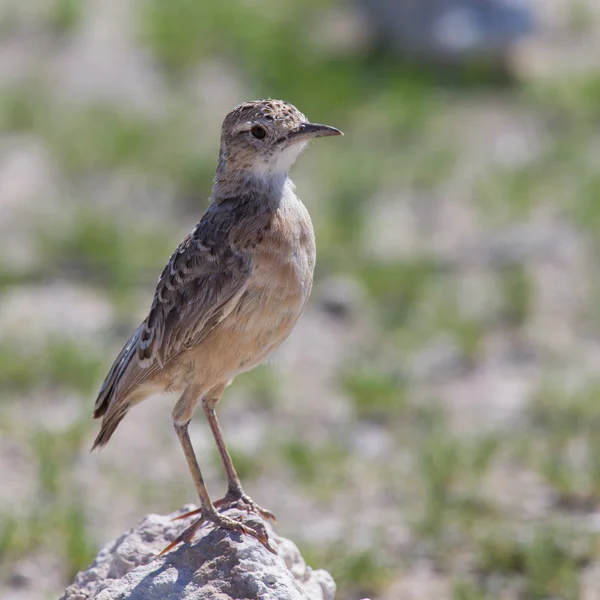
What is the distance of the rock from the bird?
4.2 inches

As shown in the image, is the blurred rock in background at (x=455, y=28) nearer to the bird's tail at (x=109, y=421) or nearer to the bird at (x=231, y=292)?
the bird at (x=231, y=292)

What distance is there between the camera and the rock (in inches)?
209

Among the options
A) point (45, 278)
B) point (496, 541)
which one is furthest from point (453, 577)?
point (45, 278)

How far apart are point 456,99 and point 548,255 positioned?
4.03 meters

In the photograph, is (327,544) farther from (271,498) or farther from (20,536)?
(20,536)

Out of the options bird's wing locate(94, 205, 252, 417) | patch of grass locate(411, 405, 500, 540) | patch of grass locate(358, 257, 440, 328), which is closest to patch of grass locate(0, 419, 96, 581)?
bird's wing locate(94, 205, 252, 417)

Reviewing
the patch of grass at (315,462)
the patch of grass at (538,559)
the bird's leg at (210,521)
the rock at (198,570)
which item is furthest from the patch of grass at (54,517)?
the patch of grass at (538,559)

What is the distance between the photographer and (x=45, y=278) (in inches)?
459

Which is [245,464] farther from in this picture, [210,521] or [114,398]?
[210,521]

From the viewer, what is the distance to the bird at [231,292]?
19.3 feet

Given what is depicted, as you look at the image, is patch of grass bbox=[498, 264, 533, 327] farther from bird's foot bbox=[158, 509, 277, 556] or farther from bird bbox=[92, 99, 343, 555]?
bird's foot bbox=[158, 509, 277, 556]

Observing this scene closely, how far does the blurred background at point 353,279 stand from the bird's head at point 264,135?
2.59m

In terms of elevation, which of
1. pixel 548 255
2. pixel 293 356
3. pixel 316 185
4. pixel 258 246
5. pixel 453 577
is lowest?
pixel 453 577

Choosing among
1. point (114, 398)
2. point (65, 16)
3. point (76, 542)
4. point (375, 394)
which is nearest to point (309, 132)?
point (114, 398)
